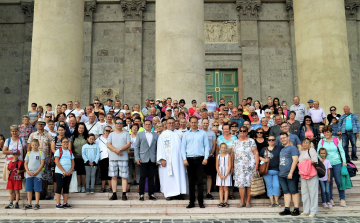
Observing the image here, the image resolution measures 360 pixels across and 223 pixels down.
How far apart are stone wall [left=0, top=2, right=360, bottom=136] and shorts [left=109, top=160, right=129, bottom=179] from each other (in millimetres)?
12781

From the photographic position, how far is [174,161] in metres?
9.51

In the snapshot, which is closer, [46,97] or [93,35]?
[46,97]

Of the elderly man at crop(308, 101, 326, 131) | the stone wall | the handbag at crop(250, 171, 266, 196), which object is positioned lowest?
the handbag at crop(250, 171, 266, 196)

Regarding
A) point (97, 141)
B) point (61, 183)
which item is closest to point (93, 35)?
point (97, 141)

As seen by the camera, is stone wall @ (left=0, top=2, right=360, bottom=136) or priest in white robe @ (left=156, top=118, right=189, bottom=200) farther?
stone wall @ (left=0, top=2, right=360, bottom=136)

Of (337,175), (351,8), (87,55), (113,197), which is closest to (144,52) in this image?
(87,55)

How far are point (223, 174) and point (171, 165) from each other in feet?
4.54

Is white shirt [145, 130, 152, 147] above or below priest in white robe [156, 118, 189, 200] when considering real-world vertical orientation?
above

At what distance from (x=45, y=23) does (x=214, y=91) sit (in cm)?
1156

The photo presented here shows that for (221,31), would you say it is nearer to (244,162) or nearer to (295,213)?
(244,162)

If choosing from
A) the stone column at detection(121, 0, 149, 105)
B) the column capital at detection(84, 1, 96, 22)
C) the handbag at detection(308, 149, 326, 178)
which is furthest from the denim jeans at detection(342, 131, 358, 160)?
the column capital at detection(84, 1, 96, 22)

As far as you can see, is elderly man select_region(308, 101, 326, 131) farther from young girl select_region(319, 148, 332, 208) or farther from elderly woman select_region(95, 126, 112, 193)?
elderly woman select_region(95, 126, 112, 193)

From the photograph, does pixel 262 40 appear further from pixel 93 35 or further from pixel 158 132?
pixel 158 132

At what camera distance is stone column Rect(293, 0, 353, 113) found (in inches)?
561
